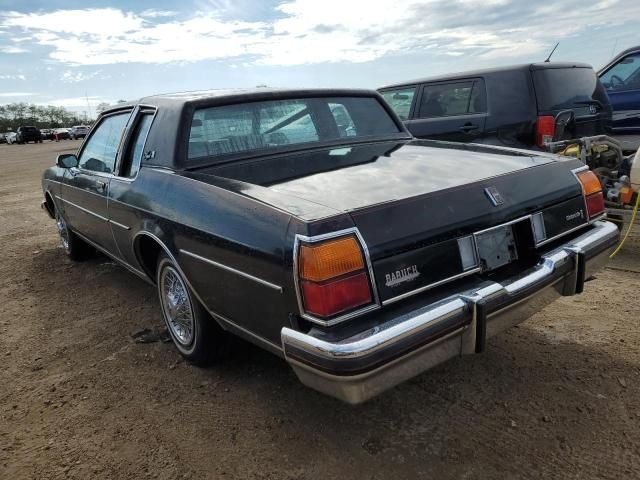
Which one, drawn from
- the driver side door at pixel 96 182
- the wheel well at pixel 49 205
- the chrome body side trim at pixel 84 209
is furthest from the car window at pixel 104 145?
the wheel well at pixel 49 205

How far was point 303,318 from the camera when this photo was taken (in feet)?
6.96

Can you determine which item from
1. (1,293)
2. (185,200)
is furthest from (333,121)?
(1,293)

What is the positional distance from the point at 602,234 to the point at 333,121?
187cm

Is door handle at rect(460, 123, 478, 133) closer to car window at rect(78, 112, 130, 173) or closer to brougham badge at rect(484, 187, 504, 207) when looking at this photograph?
brougham badge at rect(484, 187, 504, 207)

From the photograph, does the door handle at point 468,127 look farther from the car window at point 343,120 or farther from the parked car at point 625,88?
the car window at point 343,120

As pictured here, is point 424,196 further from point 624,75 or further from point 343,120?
point 624,75

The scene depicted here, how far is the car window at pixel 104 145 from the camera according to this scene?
157 inches

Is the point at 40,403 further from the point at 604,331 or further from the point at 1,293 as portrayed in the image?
the point at 604,331

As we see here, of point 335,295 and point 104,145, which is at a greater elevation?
point 104,145

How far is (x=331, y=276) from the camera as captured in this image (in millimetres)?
2033

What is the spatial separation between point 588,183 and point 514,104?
3.02 m

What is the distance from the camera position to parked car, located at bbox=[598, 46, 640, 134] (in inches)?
273

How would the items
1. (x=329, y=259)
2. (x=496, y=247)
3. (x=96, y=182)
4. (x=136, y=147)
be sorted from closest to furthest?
(x=329, y=259)
(x=496, y=247)
(x=136, y=147)
(x=96, y=182)

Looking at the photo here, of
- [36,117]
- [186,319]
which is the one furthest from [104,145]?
[36,117]
